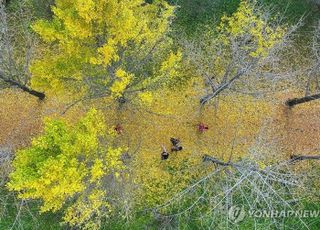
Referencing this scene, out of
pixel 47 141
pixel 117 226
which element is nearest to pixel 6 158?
pixel 47 141

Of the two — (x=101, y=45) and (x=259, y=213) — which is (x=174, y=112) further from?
(x=101, y=45)

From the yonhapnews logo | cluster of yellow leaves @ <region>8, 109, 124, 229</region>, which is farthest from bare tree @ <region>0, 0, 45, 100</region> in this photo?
the yonhapnews logo

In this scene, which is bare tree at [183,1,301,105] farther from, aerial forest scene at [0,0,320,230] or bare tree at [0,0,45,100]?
bare tree at [0,0,45,100]

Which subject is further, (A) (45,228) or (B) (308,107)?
(B) (308,107)

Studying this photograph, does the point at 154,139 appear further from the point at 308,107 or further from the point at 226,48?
the point at 308,107

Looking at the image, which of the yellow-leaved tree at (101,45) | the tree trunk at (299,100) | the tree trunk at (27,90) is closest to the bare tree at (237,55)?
the tree trunk at (299,100)

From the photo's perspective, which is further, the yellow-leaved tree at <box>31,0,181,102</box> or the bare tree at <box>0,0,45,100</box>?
the bare tree at <box>0,0,45,100</box>

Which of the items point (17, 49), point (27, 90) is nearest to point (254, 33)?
point (27, 90)
